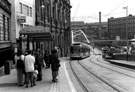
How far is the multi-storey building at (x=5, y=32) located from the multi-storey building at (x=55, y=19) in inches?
523

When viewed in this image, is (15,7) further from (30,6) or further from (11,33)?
(30,6)

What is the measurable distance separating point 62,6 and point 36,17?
2841 centimetres

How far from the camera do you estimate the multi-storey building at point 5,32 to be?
1952cm

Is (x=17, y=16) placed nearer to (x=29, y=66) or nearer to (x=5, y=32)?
(x=5, y=32)

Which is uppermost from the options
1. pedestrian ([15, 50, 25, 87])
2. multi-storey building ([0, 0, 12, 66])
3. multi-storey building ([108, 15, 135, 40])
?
multi-storey building ([108, 15, 135, 40])

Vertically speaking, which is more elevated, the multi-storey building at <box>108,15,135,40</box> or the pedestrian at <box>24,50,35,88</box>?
the multi-storey building at <box>108,15,135,40</box>

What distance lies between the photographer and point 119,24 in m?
85.9

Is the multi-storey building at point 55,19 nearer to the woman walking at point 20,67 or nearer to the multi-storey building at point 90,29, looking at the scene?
the woman walking at point 20,67

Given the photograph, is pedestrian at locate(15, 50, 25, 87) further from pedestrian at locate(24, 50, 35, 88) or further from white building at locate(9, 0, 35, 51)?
white building at locate(9, 0, 35, 51)

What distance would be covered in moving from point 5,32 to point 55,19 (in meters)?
33.6

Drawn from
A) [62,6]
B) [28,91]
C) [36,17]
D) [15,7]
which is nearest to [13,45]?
[15,7]

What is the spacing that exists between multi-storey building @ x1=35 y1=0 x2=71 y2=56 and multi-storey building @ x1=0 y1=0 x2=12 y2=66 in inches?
523

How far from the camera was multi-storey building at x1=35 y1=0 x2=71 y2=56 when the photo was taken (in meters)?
41.7

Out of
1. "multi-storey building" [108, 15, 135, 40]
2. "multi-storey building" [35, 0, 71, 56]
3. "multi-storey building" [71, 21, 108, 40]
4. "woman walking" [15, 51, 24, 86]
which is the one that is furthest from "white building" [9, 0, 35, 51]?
"multi-storey building" [71, 21, 108, 40]
